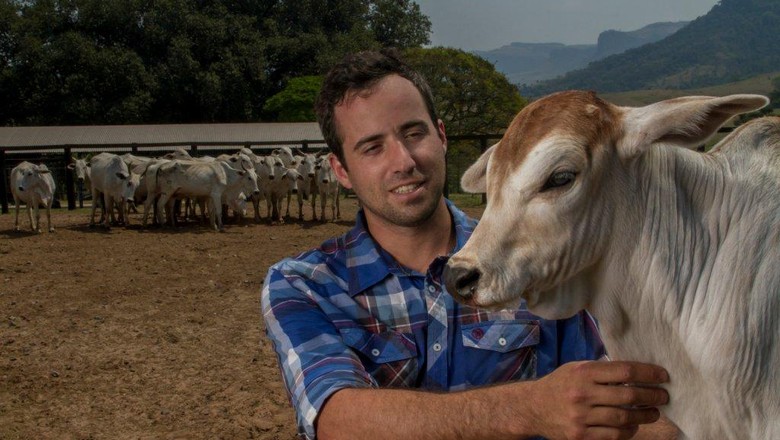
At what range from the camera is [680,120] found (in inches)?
79.8

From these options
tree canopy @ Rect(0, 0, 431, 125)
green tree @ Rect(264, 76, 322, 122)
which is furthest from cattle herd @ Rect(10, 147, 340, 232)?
tree canopy @ Rect(0, 0, 431, 125)

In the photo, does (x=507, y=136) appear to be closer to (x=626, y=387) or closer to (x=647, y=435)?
(x=626, y=387)

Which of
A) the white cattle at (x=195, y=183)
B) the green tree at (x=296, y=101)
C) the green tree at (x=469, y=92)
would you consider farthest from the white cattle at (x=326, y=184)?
the green tree at (x=296, y=101)

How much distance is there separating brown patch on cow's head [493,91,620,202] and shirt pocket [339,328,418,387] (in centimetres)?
77

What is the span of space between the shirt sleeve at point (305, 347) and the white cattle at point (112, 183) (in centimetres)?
1515

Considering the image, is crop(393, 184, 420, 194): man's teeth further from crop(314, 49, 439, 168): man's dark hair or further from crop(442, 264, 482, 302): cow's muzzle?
crop(442, 264, 482, 302): cow's muzzle

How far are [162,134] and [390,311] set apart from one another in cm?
3626

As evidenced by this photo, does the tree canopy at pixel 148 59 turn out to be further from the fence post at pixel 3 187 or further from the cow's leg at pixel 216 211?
the cow's leg at pixel 216 211

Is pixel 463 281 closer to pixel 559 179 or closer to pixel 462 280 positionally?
pixel 462 280

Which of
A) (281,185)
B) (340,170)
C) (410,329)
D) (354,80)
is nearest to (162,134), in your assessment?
(281,185)

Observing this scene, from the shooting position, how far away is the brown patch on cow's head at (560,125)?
2.11 metres

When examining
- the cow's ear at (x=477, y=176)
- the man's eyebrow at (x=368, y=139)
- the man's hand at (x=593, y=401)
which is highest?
the man's eyebrow at (x=368, y=139)

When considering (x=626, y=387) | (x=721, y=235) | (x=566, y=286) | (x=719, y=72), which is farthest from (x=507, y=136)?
(x=719, y=72)

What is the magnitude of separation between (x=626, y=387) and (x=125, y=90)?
1790 inches
